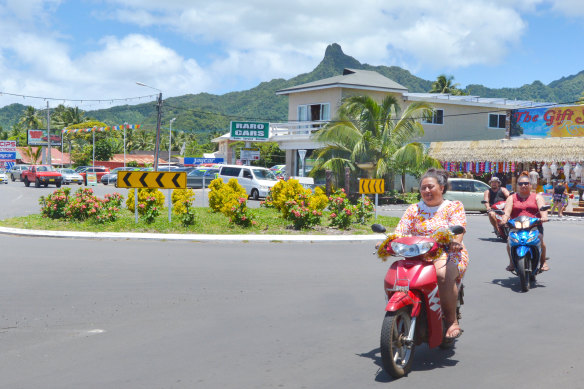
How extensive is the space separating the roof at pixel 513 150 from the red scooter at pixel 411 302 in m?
25.5

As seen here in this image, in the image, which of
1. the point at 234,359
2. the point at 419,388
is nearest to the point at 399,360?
the point at 419,388

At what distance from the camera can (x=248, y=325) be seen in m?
6.56

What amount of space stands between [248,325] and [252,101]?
128122 millimetres

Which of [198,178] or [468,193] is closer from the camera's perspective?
[468,193]

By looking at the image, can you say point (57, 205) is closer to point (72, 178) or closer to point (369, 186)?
Result: point (369, 186)

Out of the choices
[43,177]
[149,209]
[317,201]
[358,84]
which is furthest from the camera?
[43,177]

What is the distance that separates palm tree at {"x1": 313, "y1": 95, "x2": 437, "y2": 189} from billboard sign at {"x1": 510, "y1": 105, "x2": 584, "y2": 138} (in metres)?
7.08

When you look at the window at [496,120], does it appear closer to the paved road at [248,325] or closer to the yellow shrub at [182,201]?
the yellow shrub at [182,201]

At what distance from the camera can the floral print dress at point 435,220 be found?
5.46m

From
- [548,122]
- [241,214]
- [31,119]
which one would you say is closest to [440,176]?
[241,214]

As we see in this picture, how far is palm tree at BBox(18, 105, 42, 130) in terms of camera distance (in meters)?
98.7

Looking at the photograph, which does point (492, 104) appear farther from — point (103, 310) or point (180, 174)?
point (103, 310)

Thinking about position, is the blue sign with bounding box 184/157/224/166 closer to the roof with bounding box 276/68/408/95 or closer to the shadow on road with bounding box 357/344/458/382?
the roof with bounding box 276/68/408/95

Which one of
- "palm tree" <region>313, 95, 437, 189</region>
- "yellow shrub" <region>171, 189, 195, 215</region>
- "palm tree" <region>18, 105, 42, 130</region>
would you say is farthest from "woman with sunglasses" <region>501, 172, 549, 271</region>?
"palm tree" <region>18, 105, 42, 130</region>
